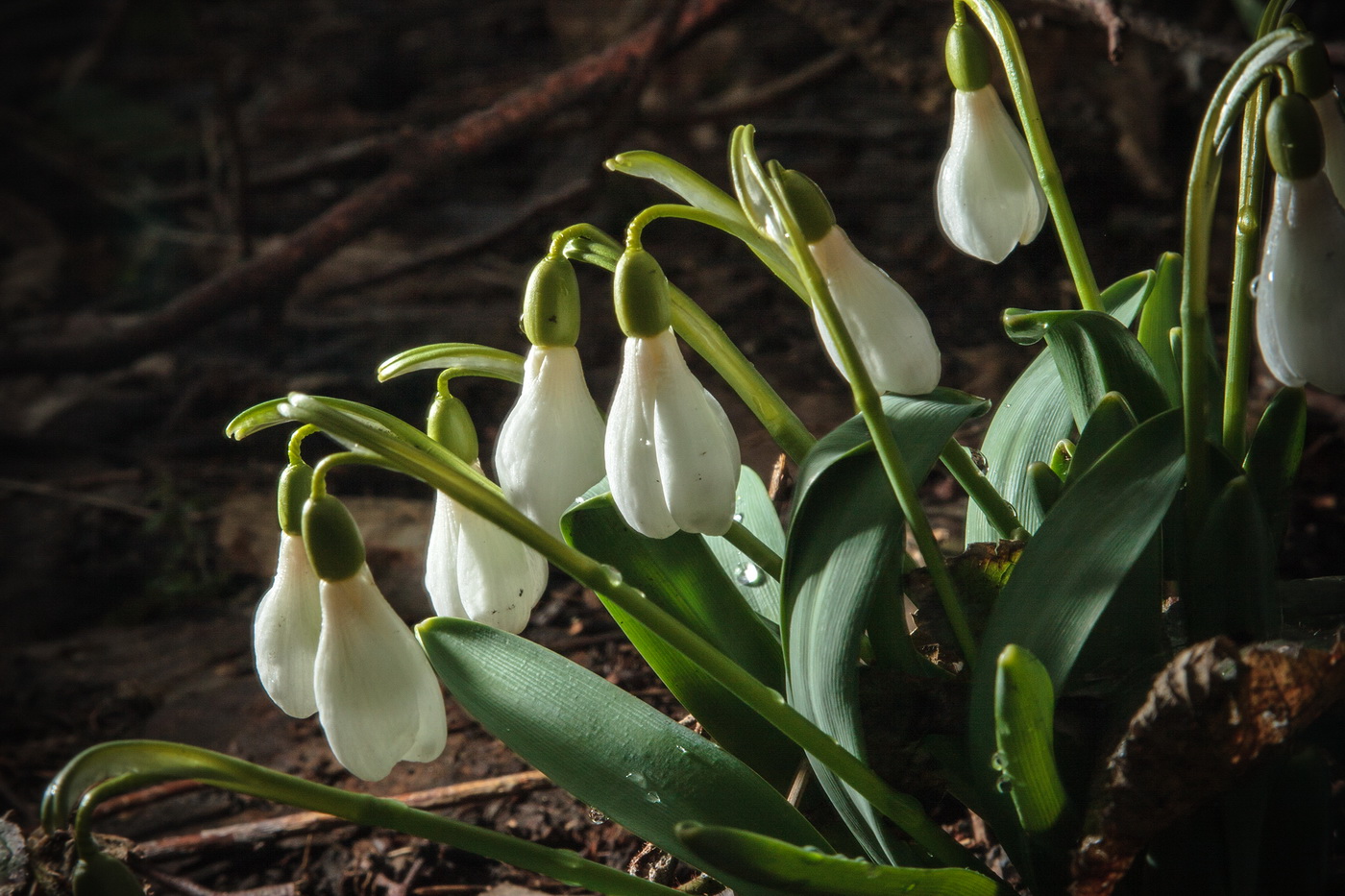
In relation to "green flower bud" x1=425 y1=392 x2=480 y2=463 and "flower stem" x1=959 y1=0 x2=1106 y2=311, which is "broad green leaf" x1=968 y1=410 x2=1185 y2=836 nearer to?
"flower stem" x1=959 y1=0 x2=1106 y2=311

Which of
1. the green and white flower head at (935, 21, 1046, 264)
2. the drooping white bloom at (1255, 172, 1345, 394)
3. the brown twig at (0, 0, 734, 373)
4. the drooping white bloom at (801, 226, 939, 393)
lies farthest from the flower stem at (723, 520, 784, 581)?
the brown twig at (0, 0, 734, 373)

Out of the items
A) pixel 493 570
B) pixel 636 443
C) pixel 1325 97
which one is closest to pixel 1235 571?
pixel 1325 97

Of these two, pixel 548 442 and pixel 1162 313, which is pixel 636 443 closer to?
pixel 548 442

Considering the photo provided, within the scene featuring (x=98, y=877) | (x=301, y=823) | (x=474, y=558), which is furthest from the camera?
(x=301, y=823)

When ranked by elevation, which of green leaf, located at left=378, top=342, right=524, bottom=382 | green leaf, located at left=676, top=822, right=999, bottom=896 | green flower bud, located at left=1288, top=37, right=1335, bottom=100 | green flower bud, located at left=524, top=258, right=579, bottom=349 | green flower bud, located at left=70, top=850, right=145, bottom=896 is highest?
green flower bud, located at left=1288, top=37, right=1335, bottom=100

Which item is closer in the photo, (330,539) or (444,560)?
(330,539)

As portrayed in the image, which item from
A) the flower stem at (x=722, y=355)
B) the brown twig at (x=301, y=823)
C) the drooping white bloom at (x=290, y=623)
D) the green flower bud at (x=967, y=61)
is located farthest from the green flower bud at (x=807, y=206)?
the brown twig at (x=301, y=823)

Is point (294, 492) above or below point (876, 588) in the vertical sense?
above
